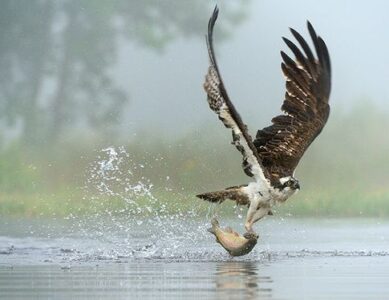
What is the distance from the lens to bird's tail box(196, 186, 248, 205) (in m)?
18.5

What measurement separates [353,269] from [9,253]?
3.81 metres

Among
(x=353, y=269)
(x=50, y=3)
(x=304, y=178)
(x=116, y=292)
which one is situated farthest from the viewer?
(x=50, y=3)

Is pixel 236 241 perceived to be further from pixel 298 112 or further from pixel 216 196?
pixel 298 112

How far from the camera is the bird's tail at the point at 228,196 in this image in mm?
18516

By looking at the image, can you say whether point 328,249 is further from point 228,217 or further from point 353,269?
point 228,217

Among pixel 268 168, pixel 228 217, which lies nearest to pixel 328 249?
pixel 268 168

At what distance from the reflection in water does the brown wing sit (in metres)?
1.62

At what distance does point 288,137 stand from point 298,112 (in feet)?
1.00

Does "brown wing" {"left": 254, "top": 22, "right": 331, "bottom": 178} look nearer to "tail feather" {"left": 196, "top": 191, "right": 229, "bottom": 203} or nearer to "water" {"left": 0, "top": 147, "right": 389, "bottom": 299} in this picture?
"tail feather" {"left": 196, "top": 191, "right": 229, "bottom": 203}

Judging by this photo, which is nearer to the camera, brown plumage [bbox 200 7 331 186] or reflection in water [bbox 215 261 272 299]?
reflection in water [bbox 215 261 272 299]

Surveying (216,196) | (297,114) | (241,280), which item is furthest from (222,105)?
(241,280)

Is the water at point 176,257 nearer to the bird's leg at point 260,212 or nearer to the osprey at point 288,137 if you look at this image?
the bird's leg at point 260,212

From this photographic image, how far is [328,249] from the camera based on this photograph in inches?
751

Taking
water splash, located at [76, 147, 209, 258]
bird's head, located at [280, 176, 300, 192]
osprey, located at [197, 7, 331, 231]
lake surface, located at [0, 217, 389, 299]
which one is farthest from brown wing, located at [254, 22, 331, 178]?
water splash, located at [76, 147, 209, 258]
